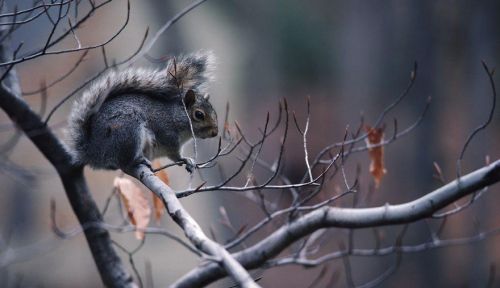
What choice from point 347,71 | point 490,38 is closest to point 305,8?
point 347,71

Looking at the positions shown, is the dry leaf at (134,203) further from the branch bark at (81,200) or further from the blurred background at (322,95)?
the blurred background at (322,95)

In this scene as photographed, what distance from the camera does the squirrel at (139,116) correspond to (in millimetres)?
2268

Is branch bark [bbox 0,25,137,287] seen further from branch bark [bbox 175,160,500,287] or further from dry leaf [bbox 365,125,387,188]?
dry leaf [bbox 365,125,387,188]

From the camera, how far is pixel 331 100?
22.5 ft

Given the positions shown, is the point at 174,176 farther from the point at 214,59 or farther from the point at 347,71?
the point at 347,71

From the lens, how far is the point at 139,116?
92.4 inches

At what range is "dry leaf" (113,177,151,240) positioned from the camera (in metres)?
2.08

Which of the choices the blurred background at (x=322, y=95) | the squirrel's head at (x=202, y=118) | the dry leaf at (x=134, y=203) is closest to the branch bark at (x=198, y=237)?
the dry leaf at (x=134, y=203)

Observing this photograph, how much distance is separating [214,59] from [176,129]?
0.95 feet

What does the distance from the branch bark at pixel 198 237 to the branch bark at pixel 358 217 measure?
0.26 m

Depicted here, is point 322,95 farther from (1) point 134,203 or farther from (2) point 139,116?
(1) point 134,203

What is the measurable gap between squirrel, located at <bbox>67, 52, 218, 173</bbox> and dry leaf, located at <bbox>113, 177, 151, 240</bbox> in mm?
69

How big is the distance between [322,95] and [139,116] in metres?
4.73

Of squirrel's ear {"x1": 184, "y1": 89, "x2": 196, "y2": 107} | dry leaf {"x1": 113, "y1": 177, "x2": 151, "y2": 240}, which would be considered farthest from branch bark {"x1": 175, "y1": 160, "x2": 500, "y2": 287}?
squirrel's ear {"x1": 184, "y1": 89, "x2": 196, "y2": 107}
